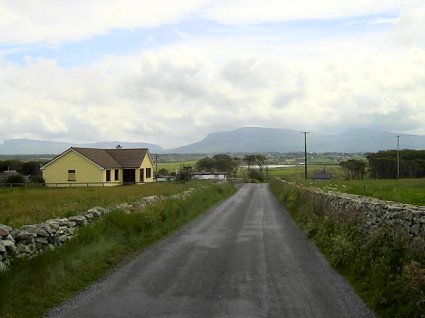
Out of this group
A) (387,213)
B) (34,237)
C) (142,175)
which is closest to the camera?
(387,213)

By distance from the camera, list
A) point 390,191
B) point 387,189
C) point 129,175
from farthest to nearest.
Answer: point 129,175
point 387,189
point 390,191

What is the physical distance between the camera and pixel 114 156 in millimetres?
73625

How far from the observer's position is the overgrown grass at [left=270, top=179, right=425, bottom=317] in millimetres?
7804

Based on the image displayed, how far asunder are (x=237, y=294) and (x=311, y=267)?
326 cm

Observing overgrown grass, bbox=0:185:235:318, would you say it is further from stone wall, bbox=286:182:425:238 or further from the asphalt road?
stone wall, bbox=286:182:425:238

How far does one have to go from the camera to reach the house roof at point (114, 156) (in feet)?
212

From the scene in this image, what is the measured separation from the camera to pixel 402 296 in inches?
316

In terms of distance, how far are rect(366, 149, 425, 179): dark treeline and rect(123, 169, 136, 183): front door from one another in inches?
2150

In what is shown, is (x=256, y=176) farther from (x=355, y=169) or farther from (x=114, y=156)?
(x=114, y=156)

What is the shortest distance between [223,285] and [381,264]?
320 centimetres

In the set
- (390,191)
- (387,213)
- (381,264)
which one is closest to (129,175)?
(390,191)

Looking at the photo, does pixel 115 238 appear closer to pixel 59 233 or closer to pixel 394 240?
pixel 59 233

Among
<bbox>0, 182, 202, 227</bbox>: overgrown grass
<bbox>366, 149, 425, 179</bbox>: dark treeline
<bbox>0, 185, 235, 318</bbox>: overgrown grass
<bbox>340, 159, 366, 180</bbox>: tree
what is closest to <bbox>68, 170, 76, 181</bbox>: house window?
<bbox>0, 182, 202, 227</bbox>: overgrown grass

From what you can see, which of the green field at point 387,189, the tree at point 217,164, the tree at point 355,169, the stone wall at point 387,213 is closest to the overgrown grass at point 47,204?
the stone wall at point 387,213
